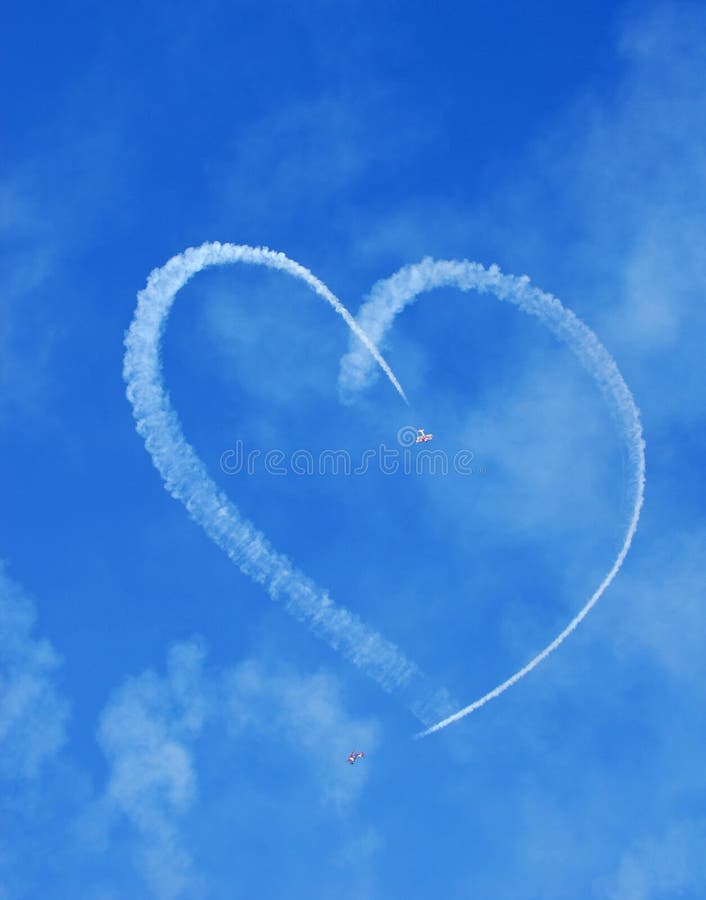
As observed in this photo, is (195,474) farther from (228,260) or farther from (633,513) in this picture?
(633,513)

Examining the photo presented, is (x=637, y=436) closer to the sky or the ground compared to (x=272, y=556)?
closer to the sky

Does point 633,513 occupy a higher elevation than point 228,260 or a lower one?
higher

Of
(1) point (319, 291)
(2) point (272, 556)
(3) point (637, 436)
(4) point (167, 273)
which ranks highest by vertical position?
(3) point (637, 436)

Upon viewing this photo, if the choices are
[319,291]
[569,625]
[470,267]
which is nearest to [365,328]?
[319,291]

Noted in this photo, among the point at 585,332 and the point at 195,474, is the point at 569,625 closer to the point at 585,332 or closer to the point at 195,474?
Result: the point at 585,332

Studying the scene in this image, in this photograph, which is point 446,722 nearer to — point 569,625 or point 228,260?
point 569,625

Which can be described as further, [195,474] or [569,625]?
[569,625]

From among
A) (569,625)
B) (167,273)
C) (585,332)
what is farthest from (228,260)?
(569,625)

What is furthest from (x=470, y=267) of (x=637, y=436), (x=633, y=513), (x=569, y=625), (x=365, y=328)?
(x=569, y=625)
